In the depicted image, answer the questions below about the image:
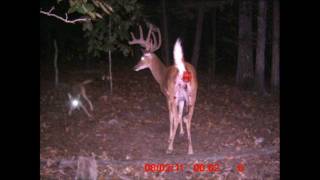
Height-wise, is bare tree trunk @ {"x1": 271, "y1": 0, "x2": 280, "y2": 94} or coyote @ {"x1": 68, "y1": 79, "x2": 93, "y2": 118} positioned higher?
bare tree trunk @ {"x1": 271, "y1": 0, "x2": 280, "y2": 94}

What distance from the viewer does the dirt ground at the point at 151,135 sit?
6957 mm

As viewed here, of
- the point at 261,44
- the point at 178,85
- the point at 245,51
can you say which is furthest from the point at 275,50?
the point at 178,85

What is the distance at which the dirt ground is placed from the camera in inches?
274

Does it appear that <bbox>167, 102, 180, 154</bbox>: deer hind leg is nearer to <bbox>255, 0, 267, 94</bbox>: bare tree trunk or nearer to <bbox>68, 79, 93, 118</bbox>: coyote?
<bbox>68, 79, 93, 118</bbox>: coyote

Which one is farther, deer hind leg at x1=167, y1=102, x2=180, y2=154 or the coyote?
the coyote

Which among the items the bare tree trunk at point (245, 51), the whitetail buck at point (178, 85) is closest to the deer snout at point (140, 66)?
the whitetail buck at point (178, 85)

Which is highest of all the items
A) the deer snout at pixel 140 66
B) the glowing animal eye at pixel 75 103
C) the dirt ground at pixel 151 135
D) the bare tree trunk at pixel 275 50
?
the bare tree trunk at pixel 275 50

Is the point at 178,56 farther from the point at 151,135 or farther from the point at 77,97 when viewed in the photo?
the point at 77,97

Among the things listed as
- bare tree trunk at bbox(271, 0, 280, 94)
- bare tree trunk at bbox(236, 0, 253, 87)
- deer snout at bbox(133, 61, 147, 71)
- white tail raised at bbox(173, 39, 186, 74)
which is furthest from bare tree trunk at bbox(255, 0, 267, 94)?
white tail raised at bbox(173, 39, 186, 74)

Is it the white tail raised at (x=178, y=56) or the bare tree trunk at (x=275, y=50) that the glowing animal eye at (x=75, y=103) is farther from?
the bare tree trunk at (x=275, y=50)

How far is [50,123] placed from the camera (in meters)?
9.51

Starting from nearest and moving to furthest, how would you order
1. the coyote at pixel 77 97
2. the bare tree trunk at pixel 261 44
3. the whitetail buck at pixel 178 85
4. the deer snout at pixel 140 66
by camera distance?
the whitetail buck at pixel 178 85
the deer snout at pixel 140 66
the coyote at pixel 77 97
the bare tree trunk at pixel 261 44
